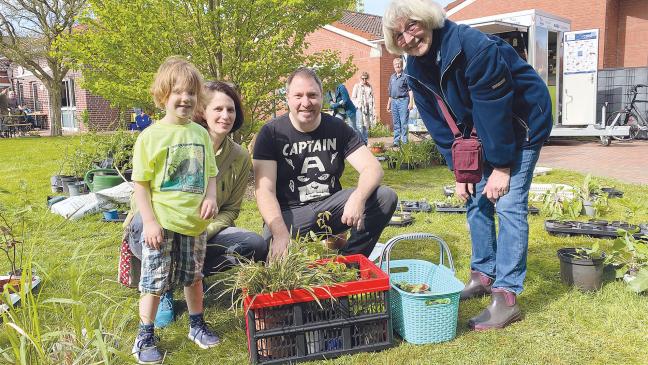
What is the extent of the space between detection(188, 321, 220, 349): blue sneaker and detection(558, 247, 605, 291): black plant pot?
2.22 metres

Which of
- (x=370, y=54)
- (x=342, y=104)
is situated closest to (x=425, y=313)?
(x=342, y=104)

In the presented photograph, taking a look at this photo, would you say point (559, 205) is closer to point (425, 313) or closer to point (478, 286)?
point (478, 286)

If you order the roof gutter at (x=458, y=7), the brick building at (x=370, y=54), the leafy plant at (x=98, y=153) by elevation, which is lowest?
the leafy plant at (x=98, y=153)

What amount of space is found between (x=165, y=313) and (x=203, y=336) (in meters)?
0.39

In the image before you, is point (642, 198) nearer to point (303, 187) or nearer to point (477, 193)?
point (477, 193)

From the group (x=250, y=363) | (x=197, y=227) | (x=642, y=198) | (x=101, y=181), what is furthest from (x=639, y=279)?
(x=101, y=181)

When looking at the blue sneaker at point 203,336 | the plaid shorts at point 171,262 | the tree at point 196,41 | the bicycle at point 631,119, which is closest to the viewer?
the plaid shorts at point 171,262

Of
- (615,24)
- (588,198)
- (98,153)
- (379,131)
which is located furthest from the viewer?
(379,131)

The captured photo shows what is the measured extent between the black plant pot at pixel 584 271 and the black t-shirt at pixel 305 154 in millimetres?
1545

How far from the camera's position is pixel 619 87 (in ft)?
44.6

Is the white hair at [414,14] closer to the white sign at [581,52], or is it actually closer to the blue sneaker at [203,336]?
the blue sneaker at [203,336]


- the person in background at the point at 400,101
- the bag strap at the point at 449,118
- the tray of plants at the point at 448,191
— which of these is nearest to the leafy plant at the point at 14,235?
the bag strap at the point at 449,118

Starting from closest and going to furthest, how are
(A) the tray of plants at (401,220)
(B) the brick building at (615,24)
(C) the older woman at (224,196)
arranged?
(C) the older woman at (224,196)
(A) the tray of plants at (401,220)
(B) the brick building at (615,24)

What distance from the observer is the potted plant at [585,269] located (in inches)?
127
